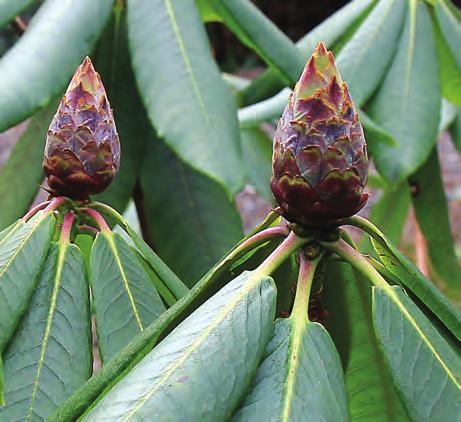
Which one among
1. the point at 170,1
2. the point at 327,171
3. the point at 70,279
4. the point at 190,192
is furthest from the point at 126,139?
the point at 327,171

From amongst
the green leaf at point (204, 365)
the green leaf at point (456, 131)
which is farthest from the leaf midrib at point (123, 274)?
the green leaf at point (456, 131)

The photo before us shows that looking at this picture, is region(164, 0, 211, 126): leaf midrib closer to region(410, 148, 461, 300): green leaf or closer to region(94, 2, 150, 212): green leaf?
region(94, 2, 150, 212): green leaf

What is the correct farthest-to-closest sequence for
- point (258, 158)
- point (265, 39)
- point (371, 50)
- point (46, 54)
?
point (258, 158) < point (371, 50) < point (265, 39) < point (46, 54)

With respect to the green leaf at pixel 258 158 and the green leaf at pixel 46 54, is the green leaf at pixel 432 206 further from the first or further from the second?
the green leaf at pixel 46 54

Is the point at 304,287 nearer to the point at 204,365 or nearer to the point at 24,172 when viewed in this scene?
the point at 204,365

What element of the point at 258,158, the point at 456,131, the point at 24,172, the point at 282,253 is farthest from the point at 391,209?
the point at 282,253

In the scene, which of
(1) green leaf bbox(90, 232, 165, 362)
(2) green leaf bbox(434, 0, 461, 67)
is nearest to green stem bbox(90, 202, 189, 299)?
(1) green leaf bbox(90, 232, 165, 362)

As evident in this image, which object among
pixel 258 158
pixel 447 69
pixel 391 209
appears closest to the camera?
pixel 447 69
